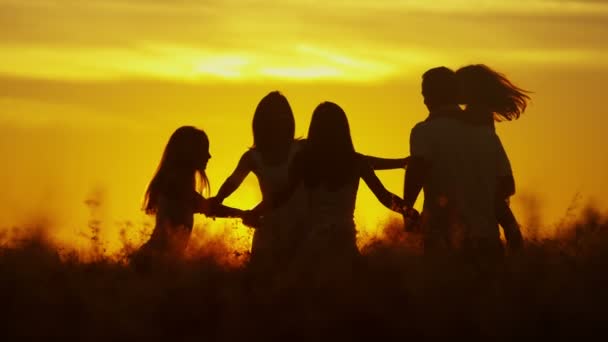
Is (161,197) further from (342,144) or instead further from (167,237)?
(342,144)

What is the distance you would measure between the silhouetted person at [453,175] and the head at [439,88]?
0.11 m

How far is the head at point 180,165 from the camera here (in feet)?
38.3

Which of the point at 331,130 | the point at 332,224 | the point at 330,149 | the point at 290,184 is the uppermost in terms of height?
the point at 331,130

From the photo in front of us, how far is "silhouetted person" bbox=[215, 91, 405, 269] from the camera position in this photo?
36.3ft

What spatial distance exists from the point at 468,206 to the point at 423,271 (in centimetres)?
167

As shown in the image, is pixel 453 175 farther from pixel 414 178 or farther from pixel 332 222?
pixel 332 222

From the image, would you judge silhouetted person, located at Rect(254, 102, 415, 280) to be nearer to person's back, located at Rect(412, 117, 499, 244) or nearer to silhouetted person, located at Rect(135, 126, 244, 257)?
person's back, located at Rect(412, 117, 499, 244)

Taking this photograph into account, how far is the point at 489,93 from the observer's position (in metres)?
11.5

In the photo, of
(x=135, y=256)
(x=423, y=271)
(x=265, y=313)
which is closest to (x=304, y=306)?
(x=265, y=313)

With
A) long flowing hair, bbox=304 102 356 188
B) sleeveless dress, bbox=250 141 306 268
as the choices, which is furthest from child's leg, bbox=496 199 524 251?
sleeveless dress, bbox=250 141 306 268

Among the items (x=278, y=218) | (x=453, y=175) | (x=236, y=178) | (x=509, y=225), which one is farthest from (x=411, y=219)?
(x=236, y=178)

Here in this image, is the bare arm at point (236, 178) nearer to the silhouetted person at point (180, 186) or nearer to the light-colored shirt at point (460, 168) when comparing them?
the silhouetted person at point (180, 186)

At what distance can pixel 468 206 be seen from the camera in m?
11.0

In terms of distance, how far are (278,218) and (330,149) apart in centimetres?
93
